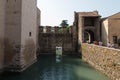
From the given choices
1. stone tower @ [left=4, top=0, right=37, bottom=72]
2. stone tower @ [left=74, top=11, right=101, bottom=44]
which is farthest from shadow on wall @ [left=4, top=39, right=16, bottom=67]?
stone tower @ [left=74, top=11, right=101, bottom=44]

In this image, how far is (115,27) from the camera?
22.7 m

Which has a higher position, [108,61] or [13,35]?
[13,35]

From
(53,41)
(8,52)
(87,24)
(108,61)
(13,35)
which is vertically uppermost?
(87,24)

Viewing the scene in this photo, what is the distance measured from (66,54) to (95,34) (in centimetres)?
494

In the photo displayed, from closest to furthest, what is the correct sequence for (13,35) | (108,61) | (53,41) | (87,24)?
1. (108,61)
2. (13,35)
3. (87,24)
4. (53,41)

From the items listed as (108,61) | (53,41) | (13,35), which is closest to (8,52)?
(13,35)

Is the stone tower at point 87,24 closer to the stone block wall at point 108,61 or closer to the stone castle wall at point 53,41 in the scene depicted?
the stone castle wall at point 53,41

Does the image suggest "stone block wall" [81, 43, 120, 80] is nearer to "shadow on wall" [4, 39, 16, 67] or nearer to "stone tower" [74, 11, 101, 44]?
"shadow on wall" [4, 39, 16, 67]

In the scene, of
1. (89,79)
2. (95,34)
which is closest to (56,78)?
(89,79)

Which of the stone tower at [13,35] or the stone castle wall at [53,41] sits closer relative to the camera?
the stone tower at [13,35]

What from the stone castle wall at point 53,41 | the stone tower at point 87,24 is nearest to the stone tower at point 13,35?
the stone tower at point 87,24

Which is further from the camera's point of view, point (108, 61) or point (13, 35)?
point (13, 35)

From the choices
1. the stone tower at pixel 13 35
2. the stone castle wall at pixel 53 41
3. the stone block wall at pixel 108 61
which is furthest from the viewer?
the stone castle wall at pixel 53 41

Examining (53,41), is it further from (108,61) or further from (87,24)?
(108,61)
